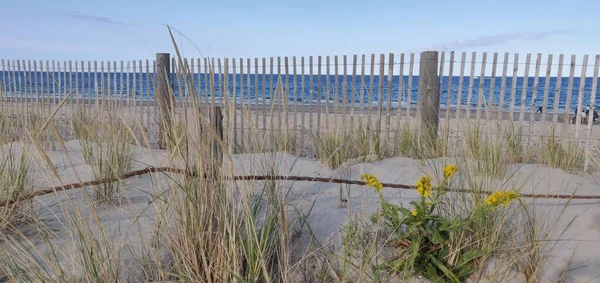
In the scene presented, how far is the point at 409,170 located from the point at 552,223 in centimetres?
145

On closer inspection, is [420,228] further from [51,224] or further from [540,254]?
[51,224]

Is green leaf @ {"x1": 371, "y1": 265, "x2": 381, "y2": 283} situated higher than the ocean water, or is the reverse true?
the ocean water

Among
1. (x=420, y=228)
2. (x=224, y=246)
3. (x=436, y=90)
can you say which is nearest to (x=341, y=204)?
(x=420, y=228)

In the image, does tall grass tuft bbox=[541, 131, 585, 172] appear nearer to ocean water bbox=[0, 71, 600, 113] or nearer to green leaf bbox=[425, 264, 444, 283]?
ocean water bbox=[0, 71, 600, 113]

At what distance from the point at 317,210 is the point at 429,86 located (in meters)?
3.28

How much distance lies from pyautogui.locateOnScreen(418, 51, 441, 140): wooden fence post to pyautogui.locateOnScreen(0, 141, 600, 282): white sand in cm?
145

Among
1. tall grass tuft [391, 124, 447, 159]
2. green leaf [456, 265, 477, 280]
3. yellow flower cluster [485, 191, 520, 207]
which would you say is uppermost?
yellow flower cluster [485, 191, 520, 207]

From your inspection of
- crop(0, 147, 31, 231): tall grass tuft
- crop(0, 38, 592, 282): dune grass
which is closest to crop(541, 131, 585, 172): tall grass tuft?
crop(0, 38, 592, 282): dune grass

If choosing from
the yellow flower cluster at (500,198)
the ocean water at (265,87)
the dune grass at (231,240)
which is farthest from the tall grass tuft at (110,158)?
the yellow flower cluster at (500,198)

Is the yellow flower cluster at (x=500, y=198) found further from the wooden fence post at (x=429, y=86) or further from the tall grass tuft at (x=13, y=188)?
the wooden fence post at (x=429, y=86)

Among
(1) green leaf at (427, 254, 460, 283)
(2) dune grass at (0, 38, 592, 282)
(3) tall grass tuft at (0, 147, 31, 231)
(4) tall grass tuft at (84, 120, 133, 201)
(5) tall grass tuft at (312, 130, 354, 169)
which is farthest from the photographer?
(5) tall grass tuft at (312, 130, 354, 169)

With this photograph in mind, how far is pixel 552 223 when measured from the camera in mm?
2422

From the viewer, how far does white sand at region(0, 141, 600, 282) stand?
6.43 ft

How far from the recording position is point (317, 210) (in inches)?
102
